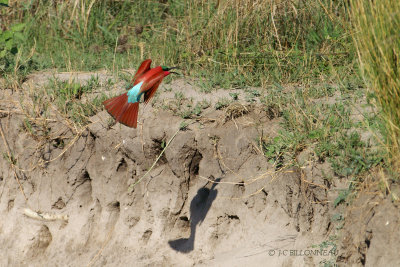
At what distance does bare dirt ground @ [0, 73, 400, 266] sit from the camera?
11.0 ft

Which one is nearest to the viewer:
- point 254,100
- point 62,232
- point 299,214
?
point 299,214

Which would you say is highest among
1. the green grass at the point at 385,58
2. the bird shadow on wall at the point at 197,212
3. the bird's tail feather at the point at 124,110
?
the green grass at the point at 385,58

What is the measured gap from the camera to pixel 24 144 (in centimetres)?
446

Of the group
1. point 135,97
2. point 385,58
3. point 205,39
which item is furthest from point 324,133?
point 205,39

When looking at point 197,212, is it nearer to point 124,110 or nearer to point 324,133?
point 124,110

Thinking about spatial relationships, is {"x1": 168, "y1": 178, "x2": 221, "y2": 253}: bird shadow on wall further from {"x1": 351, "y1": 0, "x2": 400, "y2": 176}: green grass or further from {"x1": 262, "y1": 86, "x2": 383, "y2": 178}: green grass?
{"x1": 351, "y1": 0, "x2": 400, "y2": 176}: green grass

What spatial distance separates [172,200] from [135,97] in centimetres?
84

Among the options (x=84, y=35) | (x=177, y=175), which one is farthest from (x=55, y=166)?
(x=84, y=35)

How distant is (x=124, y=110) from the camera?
341 centimetres

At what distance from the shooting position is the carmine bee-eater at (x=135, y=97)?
3.40m

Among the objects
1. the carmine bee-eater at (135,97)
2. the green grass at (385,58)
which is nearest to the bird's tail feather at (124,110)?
the carmine bee-eater at (135,97)

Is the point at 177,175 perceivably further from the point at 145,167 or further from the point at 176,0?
the point at 176,0

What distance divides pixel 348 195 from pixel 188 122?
1.18m

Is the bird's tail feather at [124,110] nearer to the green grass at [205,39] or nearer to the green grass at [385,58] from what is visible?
the green grass at [205,39]
